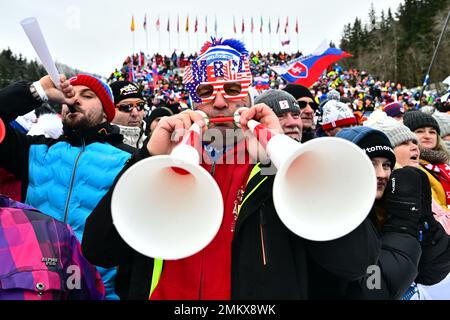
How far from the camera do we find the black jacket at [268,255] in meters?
1.51

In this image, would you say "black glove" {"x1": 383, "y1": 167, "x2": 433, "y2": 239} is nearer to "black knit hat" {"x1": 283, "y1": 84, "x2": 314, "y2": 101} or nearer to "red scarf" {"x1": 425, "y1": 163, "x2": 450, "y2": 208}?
"red scarf" {"x1": 425, "y1": 163, "x2": 450, "y2": 208}

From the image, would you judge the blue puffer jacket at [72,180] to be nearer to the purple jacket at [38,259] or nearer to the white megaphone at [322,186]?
the purple jacket at [38,259]

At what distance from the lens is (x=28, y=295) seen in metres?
1.70

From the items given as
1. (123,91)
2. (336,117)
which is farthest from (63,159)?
(336,117)

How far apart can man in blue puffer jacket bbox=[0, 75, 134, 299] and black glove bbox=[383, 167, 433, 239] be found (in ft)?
5.76

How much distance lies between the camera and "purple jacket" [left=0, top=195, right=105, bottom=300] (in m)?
1.69

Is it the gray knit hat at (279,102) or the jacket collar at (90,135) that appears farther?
the gray knit hat at (279,102)

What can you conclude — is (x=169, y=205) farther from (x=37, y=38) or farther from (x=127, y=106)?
(x=127, y=106)

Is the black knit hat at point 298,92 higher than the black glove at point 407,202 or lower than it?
lower

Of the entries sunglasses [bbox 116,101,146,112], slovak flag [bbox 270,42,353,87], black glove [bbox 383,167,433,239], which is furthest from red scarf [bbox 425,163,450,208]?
slovak flag [bbox 270,42,353,87]

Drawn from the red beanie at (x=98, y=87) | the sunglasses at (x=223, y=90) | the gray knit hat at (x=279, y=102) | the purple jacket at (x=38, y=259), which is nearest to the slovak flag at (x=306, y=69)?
the gray knit hat at (x=279, y=102)

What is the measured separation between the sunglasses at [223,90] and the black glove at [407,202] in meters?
1.03
